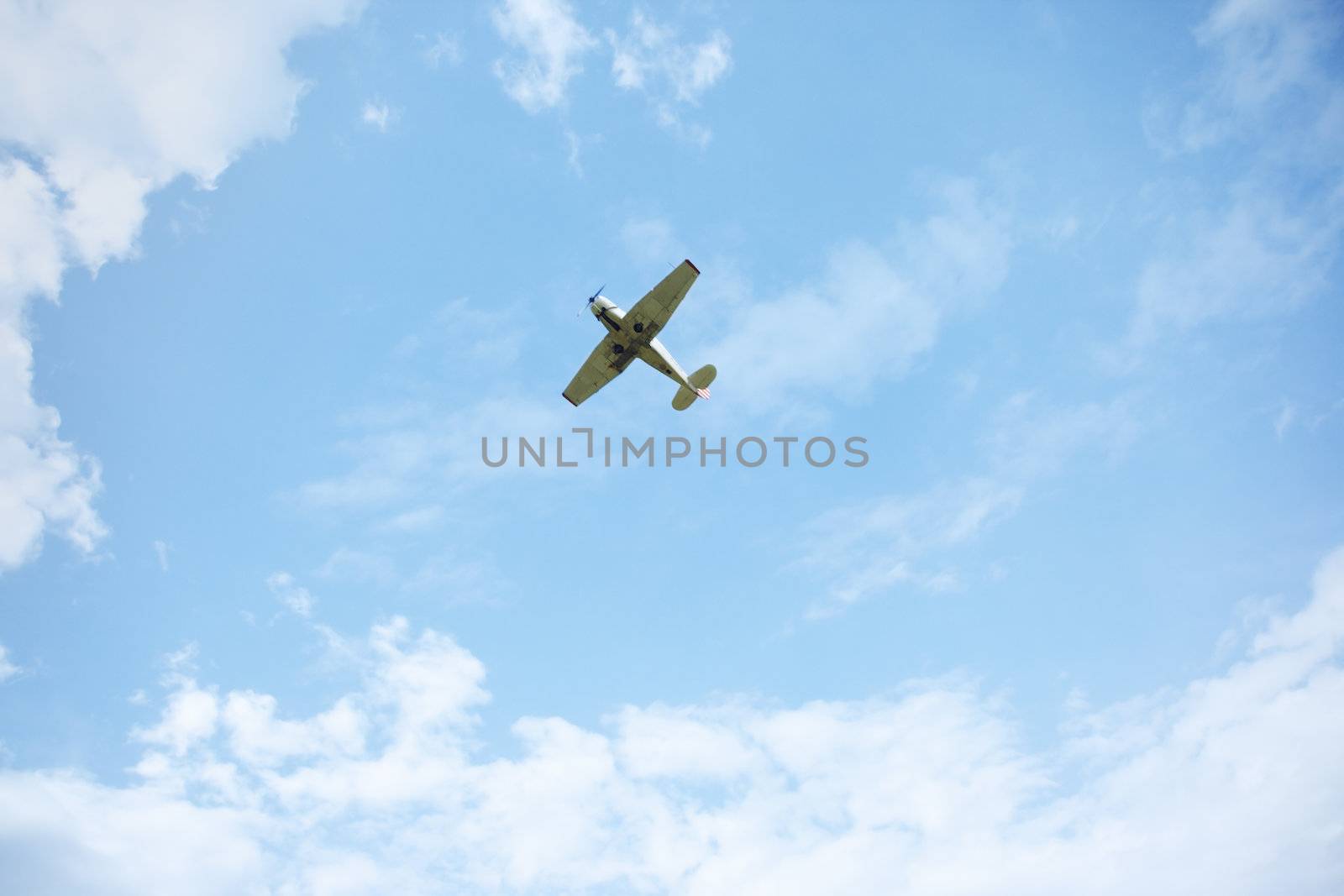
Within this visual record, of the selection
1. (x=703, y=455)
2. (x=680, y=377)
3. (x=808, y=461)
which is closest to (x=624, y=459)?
(x=703, y=455)

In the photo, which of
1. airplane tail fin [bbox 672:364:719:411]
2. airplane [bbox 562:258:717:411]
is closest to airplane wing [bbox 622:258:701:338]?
airplane [bbox 562:258:717:411]

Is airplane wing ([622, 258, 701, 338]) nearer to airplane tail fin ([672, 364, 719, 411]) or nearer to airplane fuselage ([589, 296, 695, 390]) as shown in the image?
airplane fuselage ([589, 296, 695, 390])

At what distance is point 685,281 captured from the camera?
42188 mm

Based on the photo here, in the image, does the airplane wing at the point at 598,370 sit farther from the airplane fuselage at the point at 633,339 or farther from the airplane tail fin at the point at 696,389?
the airplane tail fin at the point at 696,389

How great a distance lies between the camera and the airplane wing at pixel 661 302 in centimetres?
4206

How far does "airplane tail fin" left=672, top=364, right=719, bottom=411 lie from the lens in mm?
47969

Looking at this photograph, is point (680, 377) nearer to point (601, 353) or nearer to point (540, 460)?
point (601, 353)

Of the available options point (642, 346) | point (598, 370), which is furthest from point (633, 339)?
point (598, 370)

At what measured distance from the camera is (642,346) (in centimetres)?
4475

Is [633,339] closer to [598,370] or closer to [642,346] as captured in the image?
[642,346]

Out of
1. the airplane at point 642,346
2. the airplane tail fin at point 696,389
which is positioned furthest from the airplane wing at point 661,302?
the airplane tail fin at point 696,389

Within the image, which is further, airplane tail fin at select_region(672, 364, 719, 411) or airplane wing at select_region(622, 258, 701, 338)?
airplane tail fin at select_region(672, 364, 719, 411)

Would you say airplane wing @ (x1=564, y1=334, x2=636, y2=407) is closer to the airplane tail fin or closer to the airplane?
the airplane

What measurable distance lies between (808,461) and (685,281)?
40.5ft
